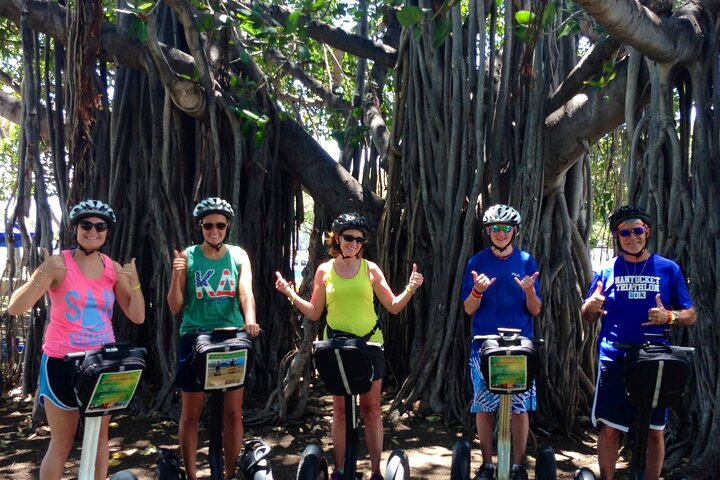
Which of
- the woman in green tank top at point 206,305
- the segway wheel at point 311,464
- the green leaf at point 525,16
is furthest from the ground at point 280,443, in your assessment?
the green leaf at point 525,16

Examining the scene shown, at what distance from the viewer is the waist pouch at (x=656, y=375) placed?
9.12 feet

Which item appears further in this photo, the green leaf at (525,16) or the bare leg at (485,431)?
the green leaf at (525,16)

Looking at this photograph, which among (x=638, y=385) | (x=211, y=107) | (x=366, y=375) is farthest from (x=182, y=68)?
(x=638, y=385)

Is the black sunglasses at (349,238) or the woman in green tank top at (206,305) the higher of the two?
the black sunglasses at (349,238)

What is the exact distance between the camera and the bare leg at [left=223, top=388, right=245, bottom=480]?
10.6ft

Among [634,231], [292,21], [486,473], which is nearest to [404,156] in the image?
[292,21]

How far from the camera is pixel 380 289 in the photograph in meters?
3.35

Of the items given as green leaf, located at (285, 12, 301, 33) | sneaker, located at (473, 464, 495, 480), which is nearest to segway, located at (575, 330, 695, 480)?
sneaker, located at (473, 464, 495, 480)

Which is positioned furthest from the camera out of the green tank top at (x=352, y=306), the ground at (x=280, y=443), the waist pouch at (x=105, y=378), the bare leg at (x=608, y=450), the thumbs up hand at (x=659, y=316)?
the ground at (x=280, y=443)

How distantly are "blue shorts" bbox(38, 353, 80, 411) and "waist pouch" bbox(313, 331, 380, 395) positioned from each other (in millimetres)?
1003

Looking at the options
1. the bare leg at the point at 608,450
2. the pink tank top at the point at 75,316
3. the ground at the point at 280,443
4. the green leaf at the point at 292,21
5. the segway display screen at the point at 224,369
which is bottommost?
the ground at the point at 280,443

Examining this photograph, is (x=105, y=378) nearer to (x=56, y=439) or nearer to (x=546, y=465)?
(x=56, y=439)

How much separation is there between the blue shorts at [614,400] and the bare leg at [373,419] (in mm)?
984

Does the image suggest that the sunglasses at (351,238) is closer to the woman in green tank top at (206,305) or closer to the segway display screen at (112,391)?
the woman in green tank top at (206,305)
